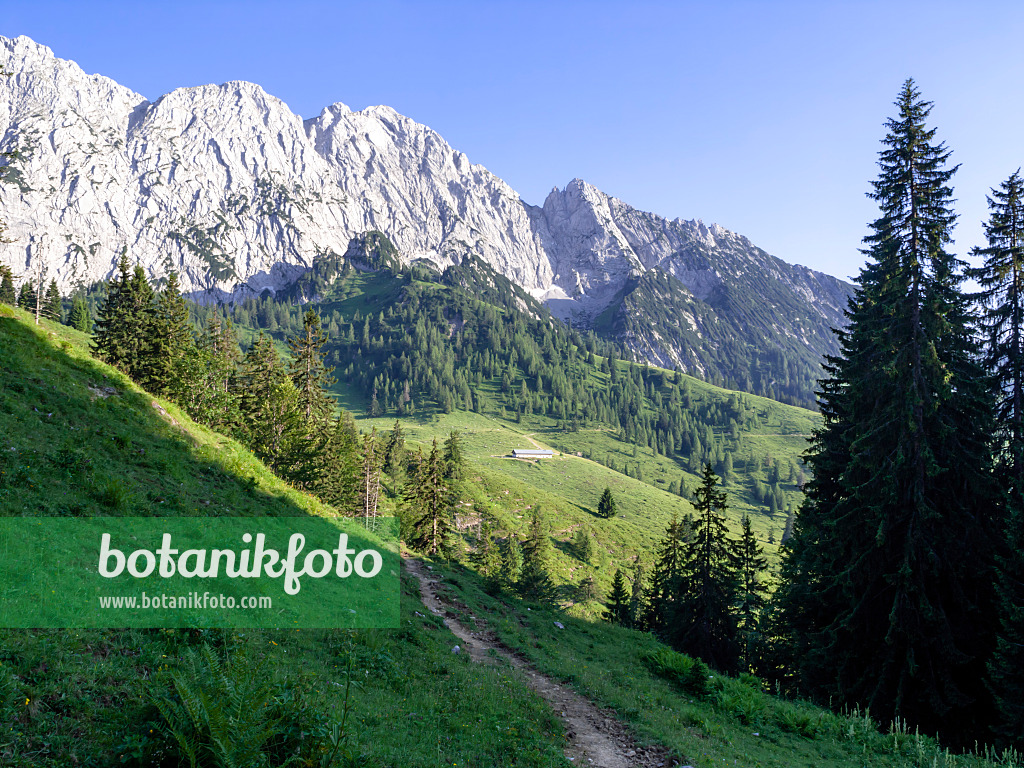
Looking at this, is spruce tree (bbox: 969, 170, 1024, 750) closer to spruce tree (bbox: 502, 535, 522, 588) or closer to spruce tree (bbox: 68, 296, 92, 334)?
spruce tree (bbox: 502, 535, 522, 588)

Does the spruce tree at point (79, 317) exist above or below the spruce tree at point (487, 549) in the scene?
above

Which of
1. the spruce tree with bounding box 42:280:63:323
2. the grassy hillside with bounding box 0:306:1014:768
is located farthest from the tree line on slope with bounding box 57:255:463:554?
the spruce tree with bounding box 42:280:63:323

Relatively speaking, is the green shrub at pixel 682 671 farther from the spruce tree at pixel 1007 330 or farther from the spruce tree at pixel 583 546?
the spruce tree at pixel 583 546

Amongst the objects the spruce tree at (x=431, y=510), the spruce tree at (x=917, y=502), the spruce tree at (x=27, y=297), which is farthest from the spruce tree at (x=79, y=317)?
the spruce tree at (x=917, y=502)

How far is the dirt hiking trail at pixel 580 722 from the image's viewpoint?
11.6m

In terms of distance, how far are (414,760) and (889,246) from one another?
26.9 metres

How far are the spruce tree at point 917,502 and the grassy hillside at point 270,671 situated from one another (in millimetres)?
5651

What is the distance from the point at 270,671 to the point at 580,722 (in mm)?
9383

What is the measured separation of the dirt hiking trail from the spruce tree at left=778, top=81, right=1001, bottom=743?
1360cm

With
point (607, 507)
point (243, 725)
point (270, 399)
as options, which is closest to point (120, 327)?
point (270, 399)

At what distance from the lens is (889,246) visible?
22812 mm

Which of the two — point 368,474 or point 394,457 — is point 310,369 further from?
point 394,457

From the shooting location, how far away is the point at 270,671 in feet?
27.7

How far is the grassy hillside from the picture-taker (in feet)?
20.6
